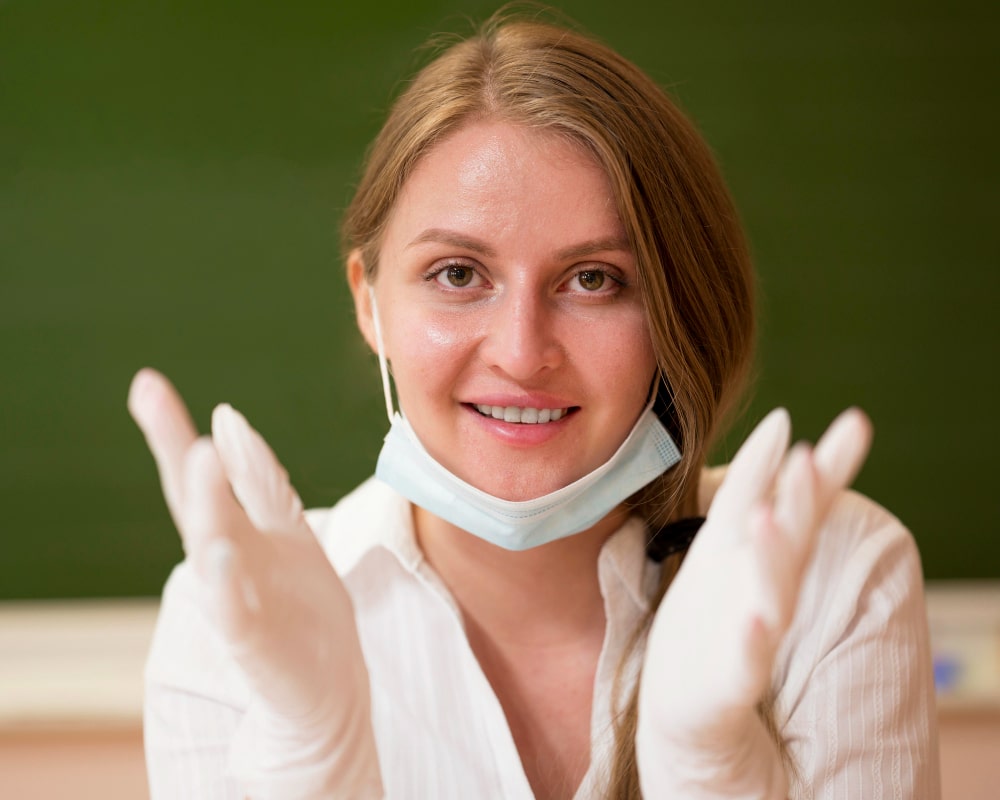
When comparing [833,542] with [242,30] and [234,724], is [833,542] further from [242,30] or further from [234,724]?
[242,30]

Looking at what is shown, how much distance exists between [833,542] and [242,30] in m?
1.38

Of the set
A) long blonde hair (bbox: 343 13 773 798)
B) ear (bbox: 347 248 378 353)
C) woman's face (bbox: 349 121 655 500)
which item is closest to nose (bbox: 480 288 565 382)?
woman's face (bbox: 349 121 655 500)

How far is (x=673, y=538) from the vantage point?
1374mm

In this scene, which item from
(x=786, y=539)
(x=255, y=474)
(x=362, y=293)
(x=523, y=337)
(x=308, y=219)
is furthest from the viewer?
(x=308, y=219)

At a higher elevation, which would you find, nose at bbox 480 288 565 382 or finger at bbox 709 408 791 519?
nose at bbox 480 288 565 382

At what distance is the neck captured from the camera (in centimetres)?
138

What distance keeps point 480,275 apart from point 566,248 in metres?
0.12

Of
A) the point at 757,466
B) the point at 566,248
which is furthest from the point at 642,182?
the point at 757,466

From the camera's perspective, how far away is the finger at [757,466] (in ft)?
2.86

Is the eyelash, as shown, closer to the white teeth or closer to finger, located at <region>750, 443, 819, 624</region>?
the white teeth

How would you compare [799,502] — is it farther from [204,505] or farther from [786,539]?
[204,505]

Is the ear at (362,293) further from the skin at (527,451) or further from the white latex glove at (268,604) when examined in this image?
the white latex glove at (268,604)

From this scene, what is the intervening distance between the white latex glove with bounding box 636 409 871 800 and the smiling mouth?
33 centimetres

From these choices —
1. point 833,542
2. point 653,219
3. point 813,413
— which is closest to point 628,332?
point 653,219
